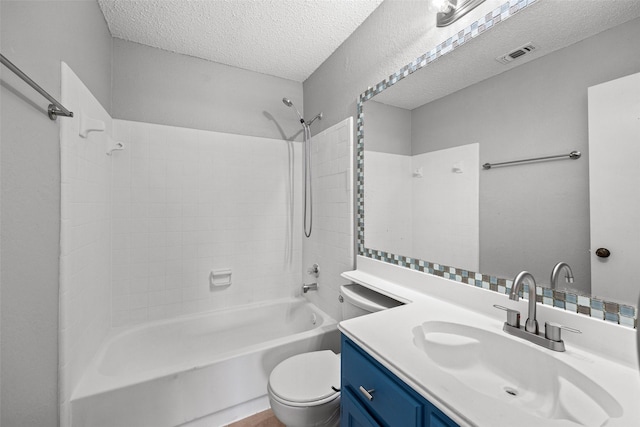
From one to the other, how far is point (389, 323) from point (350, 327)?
148 mm

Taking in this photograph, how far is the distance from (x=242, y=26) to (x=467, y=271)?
199 centimetres

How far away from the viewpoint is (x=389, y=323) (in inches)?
36.5

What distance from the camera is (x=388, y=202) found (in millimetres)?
1516

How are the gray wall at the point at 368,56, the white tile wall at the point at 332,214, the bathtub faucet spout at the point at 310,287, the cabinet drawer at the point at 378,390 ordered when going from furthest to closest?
the bathtub faucet spout at the point at 310,287
the white tile wall at the point at 332,214
the gray wall at the point at 368,56
the cabinet drawer at the point at 378,390

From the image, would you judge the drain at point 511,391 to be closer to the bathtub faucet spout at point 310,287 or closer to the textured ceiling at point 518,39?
the textured ceiling at point 518,39

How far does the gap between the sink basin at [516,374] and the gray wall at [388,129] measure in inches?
34.8

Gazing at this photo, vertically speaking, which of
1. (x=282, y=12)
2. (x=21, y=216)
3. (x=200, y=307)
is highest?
(x=282, y=12)

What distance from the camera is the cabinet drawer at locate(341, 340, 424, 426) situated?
2.13 ft

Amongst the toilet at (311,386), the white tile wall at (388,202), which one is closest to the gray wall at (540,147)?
the white tile wall at (388,202)

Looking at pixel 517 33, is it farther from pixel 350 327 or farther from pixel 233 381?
pixel 233 381

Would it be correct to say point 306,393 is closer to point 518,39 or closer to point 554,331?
point 554,331

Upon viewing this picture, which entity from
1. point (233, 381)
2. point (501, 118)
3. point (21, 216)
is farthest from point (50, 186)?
point (501, 118)

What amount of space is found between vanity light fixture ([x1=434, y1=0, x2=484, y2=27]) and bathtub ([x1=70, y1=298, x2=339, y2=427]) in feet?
6.09

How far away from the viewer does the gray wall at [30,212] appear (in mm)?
812
